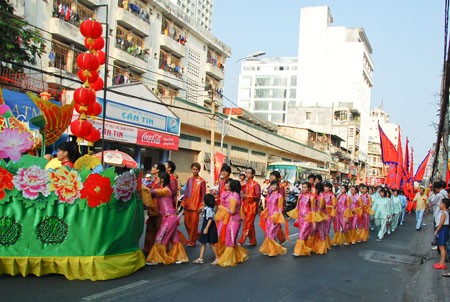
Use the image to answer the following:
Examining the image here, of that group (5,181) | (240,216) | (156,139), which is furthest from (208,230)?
(156,139)

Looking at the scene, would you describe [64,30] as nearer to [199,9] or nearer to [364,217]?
[364,217]

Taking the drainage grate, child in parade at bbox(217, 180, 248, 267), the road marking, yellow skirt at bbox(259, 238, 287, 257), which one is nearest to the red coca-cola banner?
yellow skirt at bbox(259, 238, 287, 257)

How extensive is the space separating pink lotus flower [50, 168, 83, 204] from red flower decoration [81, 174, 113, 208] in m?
0.09

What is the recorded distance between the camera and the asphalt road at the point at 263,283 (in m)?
5.38

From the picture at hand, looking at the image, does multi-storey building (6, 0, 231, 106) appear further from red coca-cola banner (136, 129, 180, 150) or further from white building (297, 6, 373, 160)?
white building (297, 6, 373, 160)

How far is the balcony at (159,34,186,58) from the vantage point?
30203 millimetres

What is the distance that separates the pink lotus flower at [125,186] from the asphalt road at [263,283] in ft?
3.66

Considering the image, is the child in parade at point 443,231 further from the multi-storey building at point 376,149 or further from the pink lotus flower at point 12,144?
the multi-storey building at point 376,149

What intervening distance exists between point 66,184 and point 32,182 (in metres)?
0.42

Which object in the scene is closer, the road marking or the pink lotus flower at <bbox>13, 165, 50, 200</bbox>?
the road marking

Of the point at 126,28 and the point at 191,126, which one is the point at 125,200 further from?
the point at 126,28

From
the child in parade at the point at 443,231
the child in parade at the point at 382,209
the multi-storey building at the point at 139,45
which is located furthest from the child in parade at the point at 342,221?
the multi-storey building at the point at 139,45

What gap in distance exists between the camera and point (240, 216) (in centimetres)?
842

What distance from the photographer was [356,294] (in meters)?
6.28
